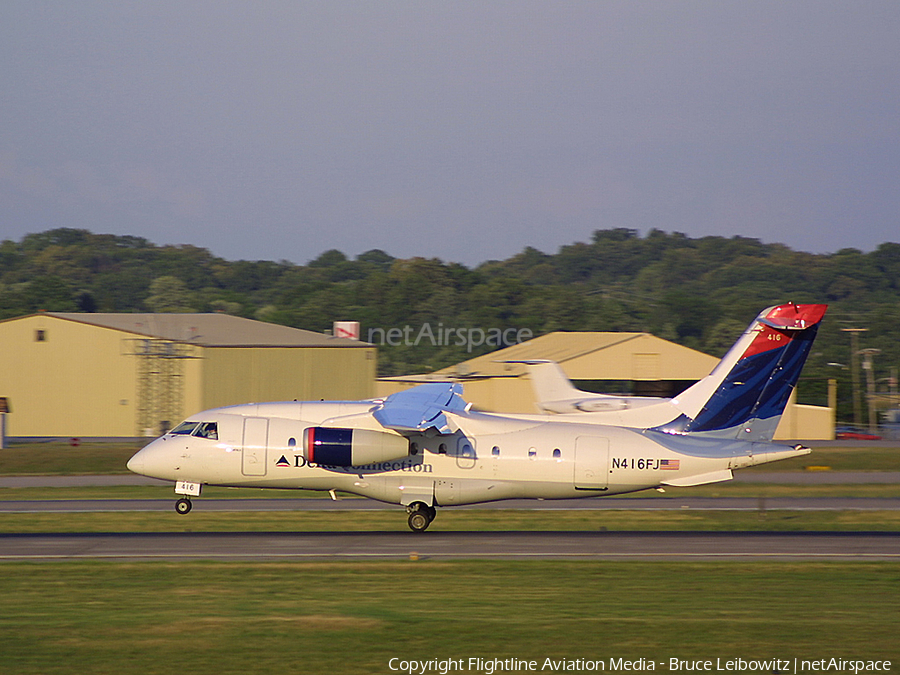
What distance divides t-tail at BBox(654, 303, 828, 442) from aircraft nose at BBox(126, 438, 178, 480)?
41.6ft

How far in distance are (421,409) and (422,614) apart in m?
8.25

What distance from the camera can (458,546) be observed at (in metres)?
21.9

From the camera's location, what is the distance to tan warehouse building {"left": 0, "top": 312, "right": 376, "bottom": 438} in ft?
181

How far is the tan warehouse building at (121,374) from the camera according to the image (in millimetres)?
55250

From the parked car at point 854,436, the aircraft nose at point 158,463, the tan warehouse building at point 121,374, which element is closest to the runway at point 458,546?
the aircraft nose at point 158,463

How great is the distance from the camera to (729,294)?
131 meters

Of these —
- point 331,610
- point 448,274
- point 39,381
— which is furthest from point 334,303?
point 331,610

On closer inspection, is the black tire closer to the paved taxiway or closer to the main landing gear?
the main landing gear

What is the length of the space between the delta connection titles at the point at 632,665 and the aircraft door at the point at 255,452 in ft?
39.2

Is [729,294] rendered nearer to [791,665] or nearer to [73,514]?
[73,514]

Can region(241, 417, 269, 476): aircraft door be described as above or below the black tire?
above

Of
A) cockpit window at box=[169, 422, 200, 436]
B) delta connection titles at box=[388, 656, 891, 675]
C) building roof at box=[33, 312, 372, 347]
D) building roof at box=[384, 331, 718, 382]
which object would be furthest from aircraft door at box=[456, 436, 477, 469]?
building roof at box=[384, 331, 718, 382]

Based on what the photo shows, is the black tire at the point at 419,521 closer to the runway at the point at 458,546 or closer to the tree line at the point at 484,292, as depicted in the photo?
the runway at the point at 458,546

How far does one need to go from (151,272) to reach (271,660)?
135070 mm
